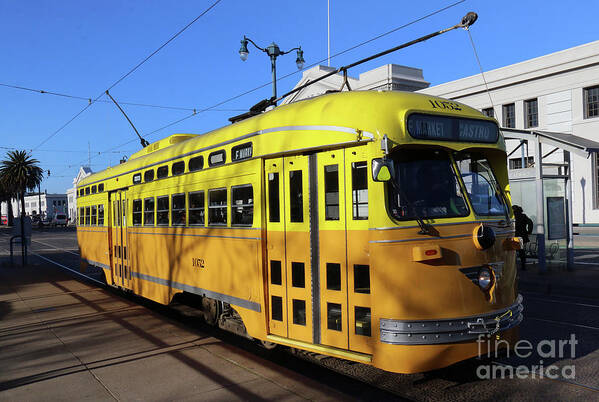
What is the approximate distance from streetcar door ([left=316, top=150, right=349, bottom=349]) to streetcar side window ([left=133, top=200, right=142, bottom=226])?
239 inches

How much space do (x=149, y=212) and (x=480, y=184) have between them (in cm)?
666

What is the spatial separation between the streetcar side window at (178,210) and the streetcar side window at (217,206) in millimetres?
1067

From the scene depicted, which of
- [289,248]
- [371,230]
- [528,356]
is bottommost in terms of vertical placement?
[528,356]

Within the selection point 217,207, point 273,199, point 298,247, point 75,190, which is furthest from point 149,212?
point 75,190

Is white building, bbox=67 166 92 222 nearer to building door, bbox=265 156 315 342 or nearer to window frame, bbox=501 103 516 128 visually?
window frame, bbox=501 103 516 128

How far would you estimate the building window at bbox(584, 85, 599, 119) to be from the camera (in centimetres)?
2942

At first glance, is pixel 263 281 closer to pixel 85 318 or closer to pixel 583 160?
pixel 85 318

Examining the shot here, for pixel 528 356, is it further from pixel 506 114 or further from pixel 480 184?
pixel 506 114

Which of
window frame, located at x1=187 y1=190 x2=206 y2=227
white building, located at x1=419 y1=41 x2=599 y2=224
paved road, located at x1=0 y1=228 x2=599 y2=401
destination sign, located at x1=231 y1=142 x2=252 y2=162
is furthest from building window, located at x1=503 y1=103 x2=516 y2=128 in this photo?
destination sign, located at x1=231 y1=142 x2=252 y2=162

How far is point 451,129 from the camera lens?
5.61 metres

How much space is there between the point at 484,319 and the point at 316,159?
252cm

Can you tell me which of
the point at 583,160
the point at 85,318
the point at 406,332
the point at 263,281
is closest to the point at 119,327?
the point at 85,318

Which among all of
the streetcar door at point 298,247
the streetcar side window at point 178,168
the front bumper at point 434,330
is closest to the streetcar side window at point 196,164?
the streetcar side window at point 178,168

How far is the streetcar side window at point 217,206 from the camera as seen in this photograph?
7.36 m
